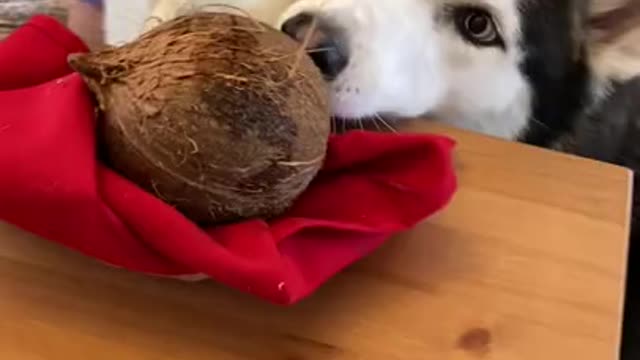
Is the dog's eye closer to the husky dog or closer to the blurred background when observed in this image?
the husky dog

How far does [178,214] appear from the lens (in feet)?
2.60

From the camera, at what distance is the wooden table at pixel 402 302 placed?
81cm

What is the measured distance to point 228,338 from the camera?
824 millimetres

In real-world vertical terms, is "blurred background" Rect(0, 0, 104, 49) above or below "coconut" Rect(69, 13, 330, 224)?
below

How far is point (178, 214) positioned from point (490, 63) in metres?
0.72

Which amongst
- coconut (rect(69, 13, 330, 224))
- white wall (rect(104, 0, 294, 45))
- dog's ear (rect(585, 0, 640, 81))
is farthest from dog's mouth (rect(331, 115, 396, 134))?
dog's ear (rect(585, 0, 640, 81))

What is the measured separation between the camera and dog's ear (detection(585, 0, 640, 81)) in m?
1.48

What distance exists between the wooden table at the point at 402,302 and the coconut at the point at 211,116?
0.09 meters

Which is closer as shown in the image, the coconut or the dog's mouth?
the coconut

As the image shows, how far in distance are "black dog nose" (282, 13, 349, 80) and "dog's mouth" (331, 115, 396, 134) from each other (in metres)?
0.06

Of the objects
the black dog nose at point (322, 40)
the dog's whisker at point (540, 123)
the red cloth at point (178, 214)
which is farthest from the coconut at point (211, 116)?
the dog's whisker at point (540, 123)

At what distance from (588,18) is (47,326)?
97 centimetres

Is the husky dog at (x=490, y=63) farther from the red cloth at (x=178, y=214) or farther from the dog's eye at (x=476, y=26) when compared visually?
the red cloth at (x=178, y=214)

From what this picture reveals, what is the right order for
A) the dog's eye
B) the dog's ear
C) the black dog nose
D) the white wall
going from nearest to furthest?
the black dog nose
the white wall
the dog's eye
the dog's ear
